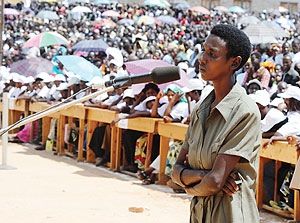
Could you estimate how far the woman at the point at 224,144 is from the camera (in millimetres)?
2953

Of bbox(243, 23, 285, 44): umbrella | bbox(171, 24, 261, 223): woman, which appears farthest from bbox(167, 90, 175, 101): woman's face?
bbox(243, 23, 285, 44): umbrella

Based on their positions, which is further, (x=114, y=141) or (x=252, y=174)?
(x=114, y=141)

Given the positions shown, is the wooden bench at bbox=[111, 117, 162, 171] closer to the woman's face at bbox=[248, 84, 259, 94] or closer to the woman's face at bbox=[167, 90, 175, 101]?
the woman's face at bbox=[167, 90, 175, 101]

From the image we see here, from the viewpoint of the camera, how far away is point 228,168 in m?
2.95

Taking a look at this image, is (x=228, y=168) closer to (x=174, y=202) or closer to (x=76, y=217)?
(x=76, y=217)

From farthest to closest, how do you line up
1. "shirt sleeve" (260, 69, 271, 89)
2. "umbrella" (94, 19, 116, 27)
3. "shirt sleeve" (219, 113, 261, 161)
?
"umbrella" (94, 19, 116, 27) < "shirt sleeve" (260, 69, 271, 89) < "shirt sleeve" (219, 113, 261, 161)

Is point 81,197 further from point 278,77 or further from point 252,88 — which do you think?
point 278,77

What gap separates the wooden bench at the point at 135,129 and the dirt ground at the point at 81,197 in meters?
0.34

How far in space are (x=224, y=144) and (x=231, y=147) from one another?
0.13 feet

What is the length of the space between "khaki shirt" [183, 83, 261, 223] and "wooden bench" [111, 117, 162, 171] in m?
6.48

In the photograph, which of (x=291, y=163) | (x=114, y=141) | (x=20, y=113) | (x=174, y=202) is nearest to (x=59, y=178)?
(x=114, y=141)

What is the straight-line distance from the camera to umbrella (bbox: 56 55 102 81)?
12509mm

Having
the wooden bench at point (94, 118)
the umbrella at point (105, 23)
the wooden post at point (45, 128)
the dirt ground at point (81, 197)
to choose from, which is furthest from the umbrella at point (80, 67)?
the umbrella at point (105, 23)

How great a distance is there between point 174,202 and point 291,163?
1.72 m
